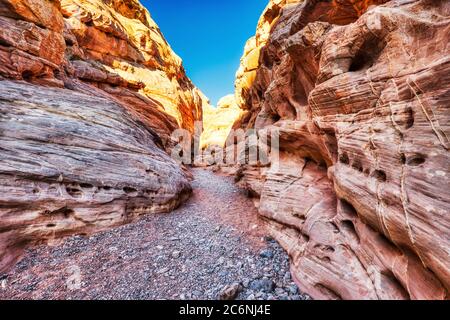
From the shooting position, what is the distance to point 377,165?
502 cm

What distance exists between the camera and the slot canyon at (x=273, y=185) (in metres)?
4.23

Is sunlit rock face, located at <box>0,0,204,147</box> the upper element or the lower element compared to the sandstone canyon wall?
upper

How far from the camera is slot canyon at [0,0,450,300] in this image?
13.9 feet

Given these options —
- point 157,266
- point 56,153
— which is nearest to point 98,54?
point 56,153

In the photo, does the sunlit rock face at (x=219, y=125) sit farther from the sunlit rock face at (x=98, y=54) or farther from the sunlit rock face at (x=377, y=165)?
the sunlit rock face at (x=377, y=165)

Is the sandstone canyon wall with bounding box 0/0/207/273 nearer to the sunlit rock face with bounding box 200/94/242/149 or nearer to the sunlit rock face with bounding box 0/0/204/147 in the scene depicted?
the sunlit rock face with bounding box 0/0/204/147

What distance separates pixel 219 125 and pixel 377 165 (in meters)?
48.0

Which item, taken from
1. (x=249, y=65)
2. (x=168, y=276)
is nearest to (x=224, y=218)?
(x=168, y=276)

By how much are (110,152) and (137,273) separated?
21.6 feet

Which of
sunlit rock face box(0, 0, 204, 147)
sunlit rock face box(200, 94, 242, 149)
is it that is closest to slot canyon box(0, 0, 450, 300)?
sunlit rock face box(0, 0, 204, 147)

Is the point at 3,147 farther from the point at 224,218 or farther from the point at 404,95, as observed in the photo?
the point at 404,95

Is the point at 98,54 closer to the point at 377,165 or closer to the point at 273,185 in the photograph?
the point at 273,185

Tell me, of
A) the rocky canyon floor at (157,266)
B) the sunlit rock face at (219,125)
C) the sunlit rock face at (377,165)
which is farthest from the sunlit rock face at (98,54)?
the sunlit rock face at (377,165)

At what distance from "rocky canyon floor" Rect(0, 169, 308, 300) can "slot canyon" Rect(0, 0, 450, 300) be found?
50 mm
